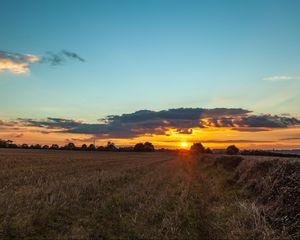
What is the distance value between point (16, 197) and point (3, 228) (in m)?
4.16

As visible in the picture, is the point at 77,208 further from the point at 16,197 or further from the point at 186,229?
the point at 186,229

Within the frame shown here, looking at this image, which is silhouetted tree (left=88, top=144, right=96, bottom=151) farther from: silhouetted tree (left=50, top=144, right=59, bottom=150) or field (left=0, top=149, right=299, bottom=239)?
field (left=0, top=149, right=299, bottom=239)

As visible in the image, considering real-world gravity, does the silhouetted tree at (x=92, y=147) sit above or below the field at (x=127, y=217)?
above

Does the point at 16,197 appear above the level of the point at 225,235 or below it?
above

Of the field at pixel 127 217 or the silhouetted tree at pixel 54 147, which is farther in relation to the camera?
the silhouetted tree at pixel 54 147

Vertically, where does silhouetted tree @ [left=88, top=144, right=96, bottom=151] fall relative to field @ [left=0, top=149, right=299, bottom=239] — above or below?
above

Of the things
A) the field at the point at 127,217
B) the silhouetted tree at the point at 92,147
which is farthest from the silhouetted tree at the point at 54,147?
the field at the point at 127,217

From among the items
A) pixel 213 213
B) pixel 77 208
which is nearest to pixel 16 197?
pixel 77 208

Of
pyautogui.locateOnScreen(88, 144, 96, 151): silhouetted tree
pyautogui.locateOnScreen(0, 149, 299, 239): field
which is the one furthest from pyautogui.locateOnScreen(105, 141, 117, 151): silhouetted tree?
pyautogui.locateOnScreen(0, 149, 299, 239): field

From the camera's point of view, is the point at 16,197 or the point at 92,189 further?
the point at 92,189

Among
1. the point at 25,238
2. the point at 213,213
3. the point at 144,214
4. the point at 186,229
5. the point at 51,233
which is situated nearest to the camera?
the point at 25,238

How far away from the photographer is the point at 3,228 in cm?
981

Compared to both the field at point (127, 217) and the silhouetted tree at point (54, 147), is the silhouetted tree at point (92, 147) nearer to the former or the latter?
the silhouetted tree at point (54, 147)

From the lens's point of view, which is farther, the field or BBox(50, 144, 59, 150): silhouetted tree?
BBox(50, 144, 59, 150): silhouetted tree
